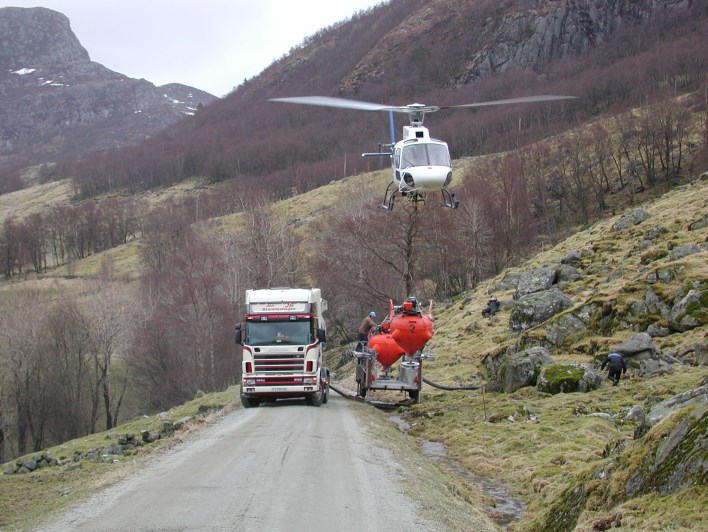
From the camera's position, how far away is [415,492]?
10789 millimetres

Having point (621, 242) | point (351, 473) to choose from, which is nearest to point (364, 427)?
point (351, 473)

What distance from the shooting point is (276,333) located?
22969mm

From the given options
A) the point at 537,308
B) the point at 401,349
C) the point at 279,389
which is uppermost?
the point at 537,308

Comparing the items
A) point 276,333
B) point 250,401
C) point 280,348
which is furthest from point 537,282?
point 250,401

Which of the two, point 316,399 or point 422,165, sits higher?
point 422,165

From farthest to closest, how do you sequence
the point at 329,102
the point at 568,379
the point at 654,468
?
1. the point at 329,102
2. the point at 568,379
3. the point at 654,468

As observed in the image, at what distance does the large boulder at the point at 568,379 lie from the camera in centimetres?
1953

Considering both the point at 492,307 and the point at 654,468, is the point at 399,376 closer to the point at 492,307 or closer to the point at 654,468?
the point at 492,307

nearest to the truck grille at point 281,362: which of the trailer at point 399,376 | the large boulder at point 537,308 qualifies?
the trailer at point 399,376

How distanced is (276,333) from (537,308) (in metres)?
10.9

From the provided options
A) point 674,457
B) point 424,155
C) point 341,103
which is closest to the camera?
point 674,457

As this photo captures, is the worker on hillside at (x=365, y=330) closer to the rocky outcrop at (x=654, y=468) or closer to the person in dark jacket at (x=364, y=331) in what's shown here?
the person in dark jacket at (x=364, y=331)

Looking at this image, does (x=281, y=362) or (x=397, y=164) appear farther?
(x=397, y=164)

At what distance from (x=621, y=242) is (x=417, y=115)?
15.6 meters
